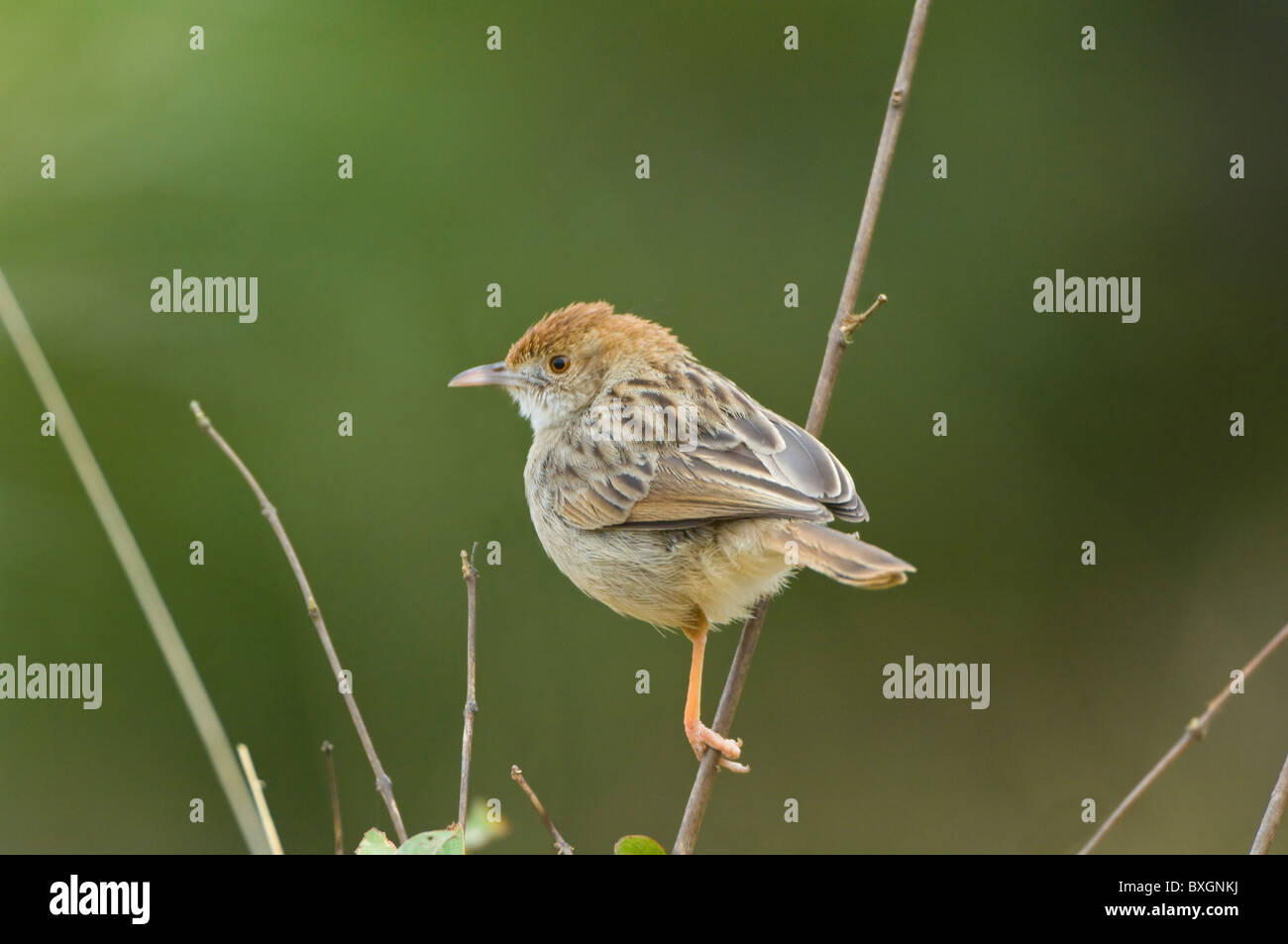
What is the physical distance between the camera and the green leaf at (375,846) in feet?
7.72

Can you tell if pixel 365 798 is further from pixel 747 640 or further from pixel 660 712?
pixel 747 640

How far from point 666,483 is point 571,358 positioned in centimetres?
98

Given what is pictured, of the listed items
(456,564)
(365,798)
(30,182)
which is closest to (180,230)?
(30,182)

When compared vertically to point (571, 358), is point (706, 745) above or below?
below

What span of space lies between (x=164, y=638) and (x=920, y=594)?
5.62 m

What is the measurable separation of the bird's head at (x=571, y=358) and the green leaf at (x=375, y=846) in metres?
2.71

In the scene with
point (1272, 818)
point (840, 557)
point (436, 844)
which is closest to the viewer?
point (436, 844)

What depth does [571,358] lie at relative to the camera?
16.4 feet

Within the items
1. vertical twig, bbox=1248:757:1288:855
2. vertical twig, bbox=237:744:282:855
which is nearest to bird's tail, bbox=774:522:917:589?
vertical twig, bbox=1248:757:1288:855

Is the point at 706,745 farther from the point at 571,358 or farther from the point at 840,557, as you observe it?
the point at 571,358

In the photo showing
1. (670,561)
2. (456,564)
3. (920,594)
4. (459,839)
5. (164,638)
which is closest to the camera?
(459,839)

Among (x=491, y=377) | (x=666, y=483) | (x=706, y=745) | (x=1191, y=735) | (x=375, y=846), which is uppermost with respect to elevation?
(x=491, y=377)

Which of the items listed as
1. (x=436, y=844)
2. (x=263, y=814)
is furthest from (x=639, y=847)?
(x=263, y=814)

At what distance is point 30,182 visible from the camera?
20.8ft
